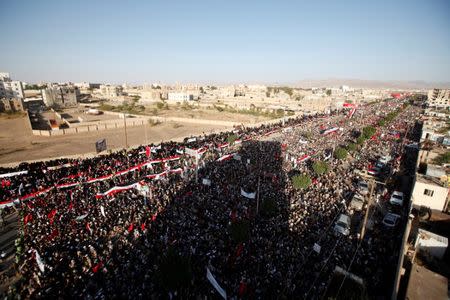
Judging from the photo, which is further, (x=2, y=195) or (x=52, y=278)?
(x=2, y=195)

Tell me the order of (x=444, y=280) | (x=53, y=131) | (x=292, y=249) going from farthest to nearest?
(x=53, y=131), (x=292, y=249), (x=444, y=280)

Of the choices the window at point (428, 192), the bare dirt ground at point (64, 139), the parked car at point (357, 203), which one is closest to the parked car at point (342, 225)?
the parked car at point (357, 203)

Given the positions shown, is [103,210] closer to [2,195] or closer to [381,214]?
[2,195]

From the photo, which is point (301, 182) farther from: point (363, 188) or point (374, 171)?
point (374, 171)

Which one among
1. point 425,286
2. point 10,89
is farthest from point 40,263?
point 10,89

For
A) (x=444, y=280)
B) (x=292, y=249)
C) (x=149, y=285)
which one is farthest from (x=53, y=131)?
(x=444, y=280)

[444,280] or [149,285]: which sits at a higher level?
[444,280]

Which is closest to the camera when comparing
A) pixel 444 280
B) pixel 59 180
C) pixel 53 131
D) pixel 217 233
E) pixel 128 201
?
pixel 444 280
